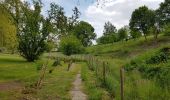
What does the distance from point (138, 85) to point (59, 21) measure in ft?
204

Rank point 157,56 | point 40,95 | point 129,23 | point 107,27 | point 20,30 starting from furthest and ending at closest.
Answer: point 107,27 → point 129,23 → point 20,30 → point 157,56 → point 40,95

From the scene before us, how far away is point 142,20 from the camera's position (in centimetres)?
11612

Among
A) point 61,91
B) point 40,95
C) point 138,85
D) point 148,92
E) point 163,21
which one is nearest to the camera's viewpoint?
point 148,92

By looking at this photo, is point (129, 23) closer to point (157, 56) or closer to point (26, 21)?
point (26, 21)

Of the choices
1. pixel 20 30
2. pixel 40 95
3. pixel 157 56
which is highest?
pixel 20 30

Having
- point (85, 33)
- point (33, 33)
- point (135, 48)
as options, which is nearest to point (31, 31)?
point (33, 33)

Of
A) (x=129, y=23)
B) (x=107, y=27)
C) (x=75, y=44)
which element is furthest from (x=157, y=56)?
(x=107, y=27)

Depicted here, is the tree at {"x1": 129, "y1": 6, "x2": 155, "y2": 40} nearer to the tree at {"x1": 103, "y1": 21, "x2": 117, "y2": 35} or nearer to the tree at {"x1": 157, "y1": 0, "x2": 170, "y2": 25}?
the tree at {"x1": 157, "y1": 0, "x2": 170, "y2": 25}

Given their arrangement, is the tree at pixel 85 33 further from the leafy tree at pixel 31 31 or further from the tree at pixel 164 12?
the leafy tree at pixel 31 31

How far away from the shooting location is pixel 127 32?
411ft

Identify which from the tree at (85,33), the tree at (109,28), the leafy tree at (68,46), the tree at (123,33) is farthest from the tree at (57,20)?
the tree at (109,28)

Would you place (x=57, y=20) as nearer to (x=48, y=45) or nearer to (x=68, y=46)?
(x=48, y=45)

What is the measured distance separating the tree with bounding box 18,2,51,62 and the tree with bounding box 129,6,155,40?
4045 cm

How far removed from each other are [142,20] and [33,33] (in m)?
48.0
